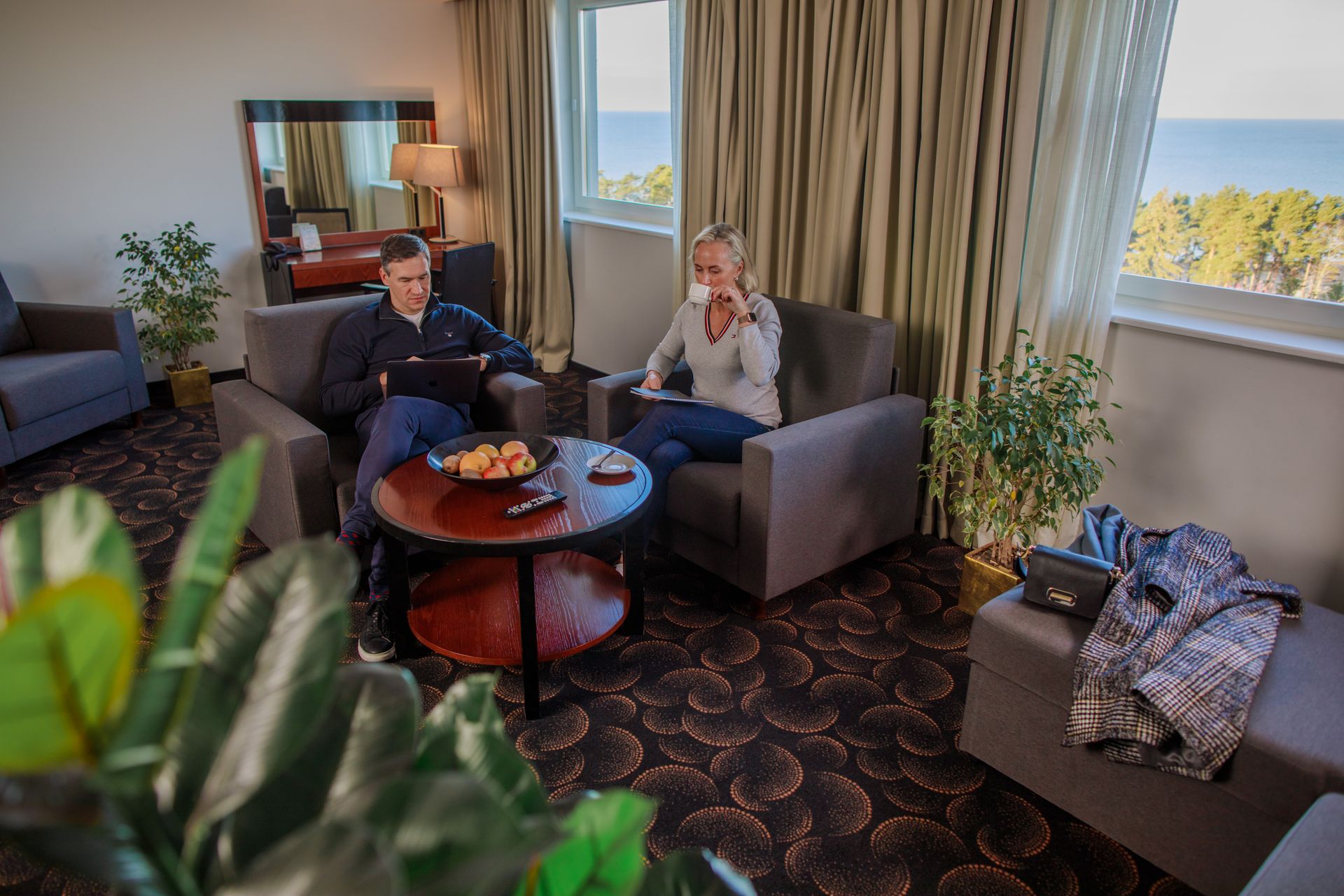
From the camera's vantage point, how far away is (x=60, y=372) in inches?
149

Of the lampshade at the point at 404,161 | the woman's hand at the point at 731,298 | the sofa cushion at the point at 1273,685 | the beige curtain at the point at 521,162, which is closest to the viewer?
the sofa cushion at the point at 1273,685

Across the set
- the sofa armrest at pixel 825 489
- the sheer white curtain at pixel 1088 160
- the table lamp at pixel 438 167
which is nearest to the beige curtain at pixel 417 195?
the table lamp at pixel 438 167

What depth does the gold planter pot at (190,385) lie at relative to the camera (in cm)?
457

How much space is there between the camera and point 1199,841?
67.9 inches

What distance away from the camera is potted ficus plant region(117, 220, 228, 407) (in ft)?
14.7

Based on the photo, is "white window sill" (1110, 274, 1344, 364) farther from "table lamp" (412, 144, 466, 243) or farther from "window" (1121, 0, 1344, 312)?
"table lamp" (412, 144, 466, 243)

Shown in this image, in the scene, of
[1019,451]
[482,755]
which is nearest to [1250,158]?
[1019,451]

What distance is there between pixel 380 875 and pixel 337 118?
5.62 m

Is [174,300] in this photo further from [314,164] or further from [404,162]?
[404,162]

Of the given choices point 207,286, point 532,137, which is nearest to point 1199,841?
point 532,137

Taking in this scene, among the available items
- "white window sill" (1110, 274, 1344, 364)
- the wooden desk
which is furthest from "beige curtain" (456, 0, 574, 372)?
"white window sill" (1110, 274, 1344, 364)

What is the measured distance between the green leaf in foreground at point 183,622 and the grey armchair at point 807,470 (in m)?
2.24

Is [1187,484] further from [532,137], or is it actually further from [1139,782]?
[532,137]

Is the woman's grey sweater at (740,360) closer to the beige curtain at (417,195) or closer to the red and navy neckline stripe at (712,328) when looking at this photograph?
the red and navy neckline stripe at (712,328)
